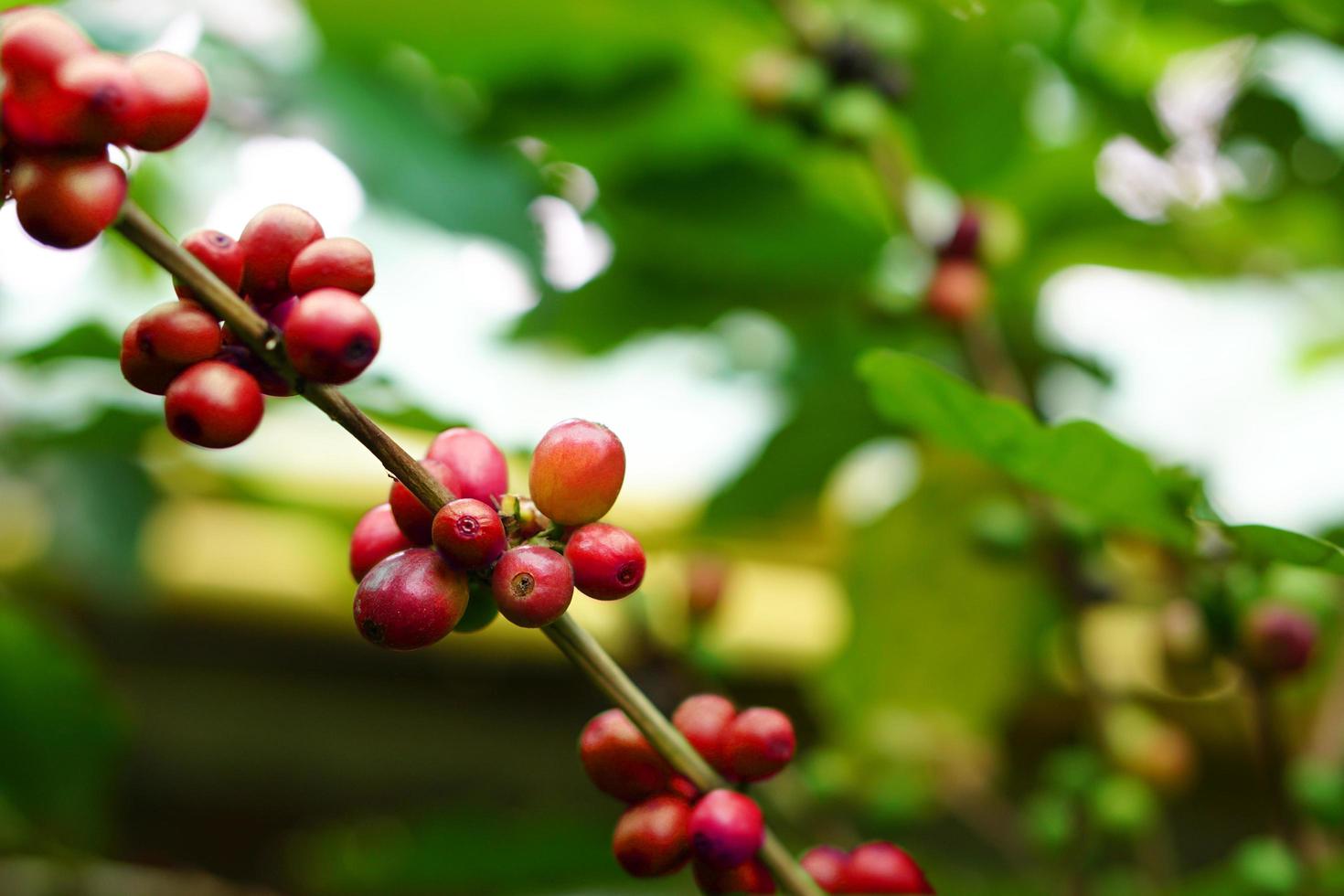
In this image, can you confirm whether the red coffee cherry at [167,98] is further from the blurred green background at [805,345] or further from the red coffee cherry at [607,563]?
the blurred green background at [805,345]

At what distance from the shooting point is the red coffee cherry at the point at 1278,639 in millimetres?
554

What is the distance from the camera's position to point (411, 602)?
0.98ft

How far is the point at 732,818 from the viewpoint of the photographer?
13.1 inches

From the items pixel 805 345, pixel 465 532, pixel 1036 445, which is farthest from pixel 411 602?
pixel 805 345

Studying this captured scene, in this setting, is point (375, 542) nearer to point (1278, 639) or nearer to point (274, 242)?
point (274, 242)

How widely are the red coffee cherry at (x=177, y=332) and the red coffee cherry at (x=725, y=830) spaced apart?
183 mm

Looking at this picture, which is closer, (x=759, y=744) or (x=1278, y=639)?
(x=759, y=744)

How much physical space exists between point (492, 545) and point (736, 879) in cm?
Result: 13

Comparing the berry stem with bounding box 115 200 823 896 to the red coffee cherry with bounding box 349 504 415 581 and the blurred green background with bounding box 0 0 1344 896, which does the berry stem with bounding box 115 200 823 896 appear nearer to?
the red coffee cherry with bounding box 349 504 415 581

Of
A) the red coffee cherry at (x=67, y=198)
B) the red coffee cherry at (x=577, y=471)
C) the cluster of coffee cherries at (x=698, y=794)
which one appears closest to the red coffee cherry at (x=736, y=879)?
the cluster of coffee cherries at (x=698, y=794)

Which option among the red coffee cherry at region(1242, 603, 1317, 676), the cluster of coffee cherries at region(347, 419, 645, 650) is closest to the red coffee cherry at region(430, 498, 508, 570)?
the cluster of coffee cherries at region(347, 419, 645, 650)

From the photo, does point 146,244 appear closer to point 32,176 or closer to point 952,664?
point 32,176

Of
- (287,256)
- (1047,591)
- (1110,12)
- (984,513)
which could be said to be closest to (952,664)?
(1047,591)

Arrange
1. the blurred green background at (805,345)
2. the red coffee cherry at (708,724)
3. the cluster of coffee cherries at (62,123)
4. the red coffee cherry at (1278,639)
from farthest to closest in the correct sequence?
the blurred green background at (805,345) < the red coffee cherry at (1278,639) < the red coffee cherry at (708,724) < the cluster of coffee cherries at (62,123)
